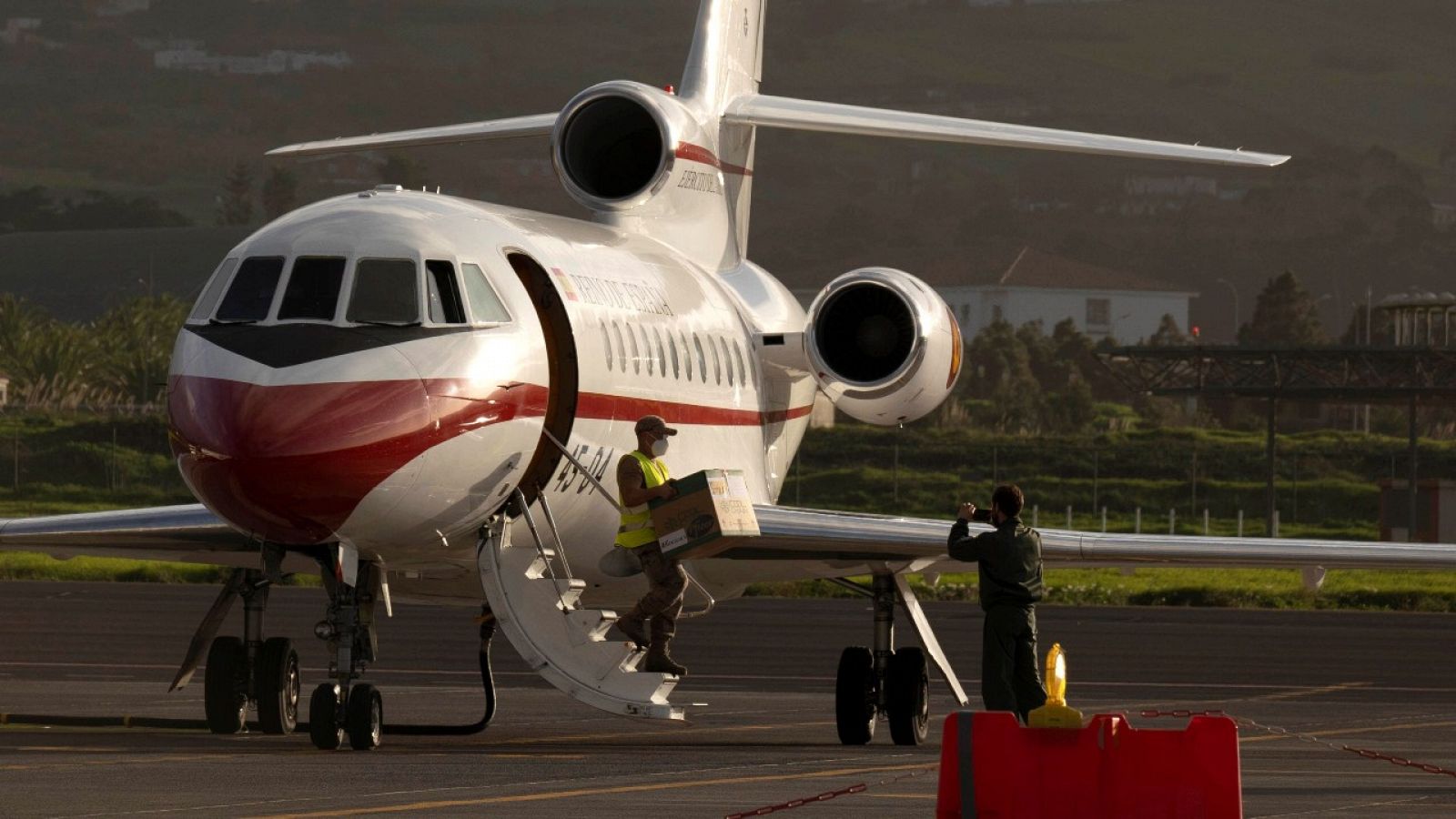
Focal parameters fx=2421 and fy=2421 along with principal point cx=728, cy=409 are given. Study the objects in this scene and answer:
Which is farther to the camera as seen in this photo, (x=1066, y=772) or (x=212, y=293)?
(x=212, y=293)

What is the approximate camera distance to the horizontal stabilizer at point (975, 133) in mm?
20453

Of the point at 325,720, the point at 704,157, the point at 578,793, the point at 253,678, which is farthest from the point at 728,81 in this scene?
the point at 578,793

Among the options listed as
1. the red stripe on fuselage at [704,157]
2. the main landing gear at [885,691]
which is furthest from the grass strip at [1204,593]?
the main landing gear at [885,691]

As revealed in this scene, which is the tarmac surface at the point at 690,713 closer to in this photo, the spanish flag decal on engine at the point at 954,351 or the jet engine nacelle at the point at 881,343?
the jet engine nacelle at the point at 881,343

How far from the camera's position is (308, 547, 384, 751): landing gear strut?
1474cm

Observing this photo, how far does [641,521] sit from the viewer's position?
16.2 m

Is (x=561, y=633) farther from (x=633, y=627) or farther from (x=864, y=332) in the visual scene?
(x=864, y=332)

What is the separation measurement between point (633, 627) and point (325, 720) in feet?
7.94

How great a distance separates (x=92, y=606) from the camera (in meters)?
34.7

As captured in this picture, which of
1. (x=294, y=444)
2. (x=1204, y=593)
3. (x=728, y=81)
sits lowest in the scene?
(x=1204, y=593)

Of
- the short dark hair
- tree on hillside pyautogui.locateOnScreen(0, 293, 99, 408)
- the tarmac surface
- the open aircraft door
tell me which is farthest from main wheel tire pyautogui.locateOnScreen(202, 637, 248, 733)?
tree on hillside pyautogui.locateOnScreen(0, 293, 99, 408)

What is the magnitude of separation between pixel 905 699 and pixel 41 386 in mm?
81170

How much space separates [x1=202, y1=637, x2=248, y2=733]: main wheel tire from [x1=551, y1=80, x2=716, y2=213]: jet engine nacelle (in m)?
5.99

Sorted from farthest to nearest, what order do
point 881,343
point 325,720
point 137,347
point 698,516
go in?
point 137,347, point 881,343, point 698,516, point 325,720
